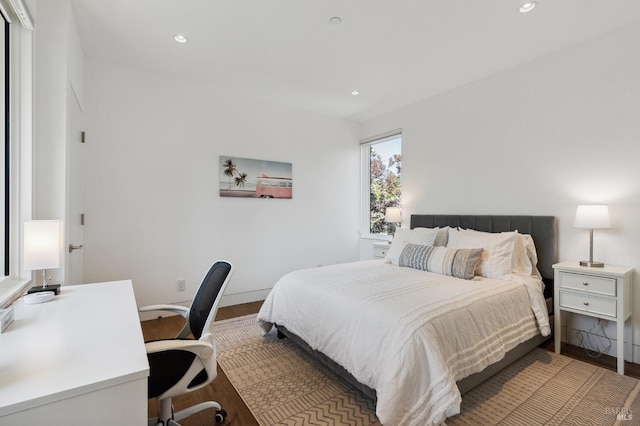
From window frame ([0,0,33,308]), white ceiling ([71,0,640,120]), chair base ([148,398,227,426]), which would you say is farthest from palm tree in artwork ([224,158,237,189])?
chair base ([148,398,227,426])

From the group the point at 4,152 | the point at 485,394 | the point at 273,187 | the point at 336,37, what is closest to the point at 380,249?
the point at 273,187

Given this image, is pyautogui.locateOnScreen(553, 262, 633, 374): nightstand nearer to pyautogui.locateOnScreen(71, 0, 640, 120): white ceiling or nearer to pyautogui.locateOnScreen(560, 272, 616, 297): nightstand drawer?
pyautogui.locateOnScreen(560, 272, 616, 297): nightstand drawer

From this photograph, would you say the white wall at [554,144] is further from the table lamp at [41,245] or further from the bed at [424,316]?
the table lamp at [41,245]

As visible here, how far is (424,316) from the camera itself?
1751 millimetres

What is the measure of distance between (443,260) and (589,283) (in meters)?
1.07

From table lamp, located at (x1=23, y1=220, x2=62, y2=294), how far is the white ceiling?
1708 mm

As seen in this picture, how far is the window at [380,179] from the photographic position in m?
4.54

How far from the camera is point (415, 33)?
→ 8.36 ft

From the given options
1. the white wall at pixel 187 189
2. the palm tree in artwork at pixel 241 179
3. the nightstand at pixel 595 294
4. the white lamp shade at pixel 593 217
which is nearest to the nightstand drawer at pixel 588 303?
the nightstand at pixel 595 294

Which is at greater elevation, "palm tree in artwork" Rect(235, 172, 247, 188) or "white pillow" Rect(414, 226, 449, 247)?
"palm tree in artwork" Rect(235, 172, 247, 188)

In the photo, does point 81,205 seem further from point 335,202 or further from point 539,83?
point 539,83

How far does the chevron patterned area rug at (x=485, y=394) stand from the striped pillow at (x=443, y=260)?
2.60ft

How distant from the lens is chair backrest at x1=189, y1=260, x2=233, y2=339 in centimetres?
165

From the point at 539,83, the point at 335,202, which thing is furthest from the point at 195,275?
the point at 539,83
